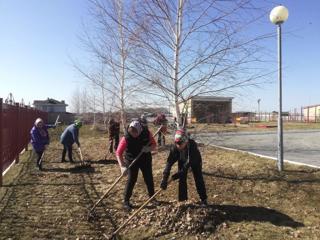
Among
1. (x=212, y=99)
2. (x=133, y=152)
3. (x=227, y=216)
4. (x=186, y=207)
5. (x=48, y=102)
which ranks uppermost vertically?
(x=48, y=102)

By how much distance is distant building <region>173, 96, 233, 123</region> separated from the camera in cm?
836

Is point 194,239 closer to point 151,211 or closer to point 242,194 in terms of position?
point 151,211

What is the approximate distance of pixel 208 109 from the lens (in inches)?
335

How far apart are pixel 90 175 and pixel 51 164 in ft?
8.03

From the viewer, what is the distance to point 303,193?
6.74 meters

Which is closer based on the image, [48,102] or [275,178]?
[275,178]

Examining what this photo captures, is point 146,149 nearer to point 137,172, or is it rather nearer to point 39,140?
point 137,172

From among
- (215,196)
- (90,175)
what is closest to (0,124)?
(90,175)

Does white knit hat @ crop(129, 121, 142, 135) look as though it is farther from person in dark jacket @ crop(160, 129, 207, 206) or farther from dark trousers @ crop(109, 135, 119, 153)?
dark trousers @ crop(109, 135, 119, 153)

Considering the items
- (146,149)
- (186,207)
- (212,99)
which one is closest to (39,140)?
(212,99)

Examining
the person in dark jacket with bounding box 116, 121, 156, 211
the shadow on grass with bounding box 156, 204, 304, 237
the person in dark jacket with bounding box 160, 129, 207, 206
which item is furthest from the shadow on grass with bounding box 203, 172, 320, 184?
the person in dark jacket with bounding box 116, 121, 156, 211

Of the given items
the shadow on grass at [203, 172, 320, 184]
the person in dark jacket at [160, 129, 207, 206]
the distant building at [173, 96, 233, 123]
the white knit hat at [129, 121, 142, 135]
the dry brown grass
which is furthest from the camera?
the distant building at [173, 96, 233, 123]

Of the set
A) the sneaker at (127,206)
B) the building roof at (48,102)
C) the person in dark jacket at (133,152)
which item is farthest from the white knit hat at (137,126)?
the building roof at (48,102)

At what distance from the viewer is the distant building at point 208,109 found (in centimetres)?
836
